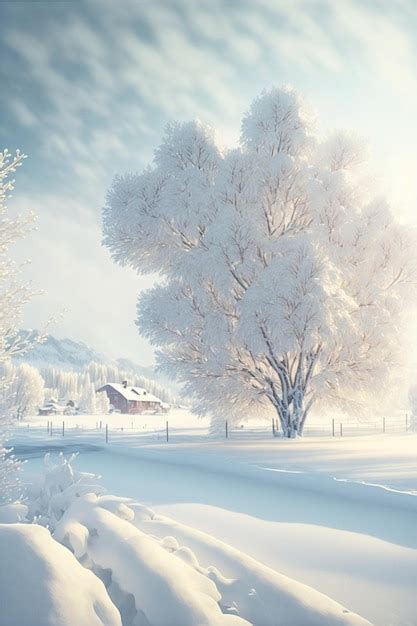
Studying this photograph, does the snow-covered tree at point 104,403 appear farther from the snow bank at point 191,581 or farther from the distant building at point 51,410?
the snow bank at point 191,581

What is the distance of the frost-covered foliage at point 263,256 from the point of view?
1741 centimetres

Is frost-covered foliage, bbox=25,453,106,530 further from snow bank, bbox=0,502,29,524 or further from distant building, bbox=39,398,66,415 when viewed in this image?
distant building, bbox=39,398,66,415

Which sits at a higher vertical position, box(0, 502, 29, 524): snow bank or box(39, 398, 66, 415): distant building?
box(0, 502, 29, 524): snow bank

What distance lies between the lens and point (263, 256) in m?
18.7

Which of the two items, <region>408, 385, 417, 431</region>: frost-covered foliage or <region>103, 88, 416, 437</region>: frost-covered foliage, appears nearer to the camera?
<region>103, 88, 416, 437</region>: frost-covered foliage

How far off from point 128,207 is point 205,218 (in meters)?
3.38

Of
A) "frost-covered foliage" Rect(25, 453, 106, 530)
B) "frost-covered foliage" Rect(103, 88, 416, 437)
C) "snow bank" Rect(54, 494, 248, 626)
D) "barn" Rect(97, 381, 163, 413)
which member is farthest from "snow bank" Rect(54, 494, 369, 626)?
"barn" Rect(97, 381, 163, 413)

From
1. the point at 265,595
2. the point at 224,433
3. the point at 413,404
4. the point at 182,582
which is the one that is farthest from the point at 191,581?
the point at 413,404

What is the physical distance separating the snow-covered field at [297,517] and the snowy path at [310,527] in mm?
13

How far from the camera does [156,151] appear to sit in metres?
20.6

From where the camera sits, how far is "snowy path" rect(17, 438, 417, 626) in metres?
4.43

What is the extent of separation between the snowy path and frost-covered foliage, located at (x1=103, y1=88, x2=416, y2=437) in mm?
7208

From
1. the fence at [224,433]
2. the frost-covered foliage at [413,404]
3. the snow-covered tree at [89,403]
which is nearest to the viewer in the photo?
the fence at [224,433]

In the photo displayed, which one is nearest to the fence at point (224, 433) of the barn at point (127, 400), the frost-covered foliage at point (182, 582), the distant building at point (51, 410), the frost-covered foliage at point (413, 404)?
the frost-covered foliage at point (413, 404)
